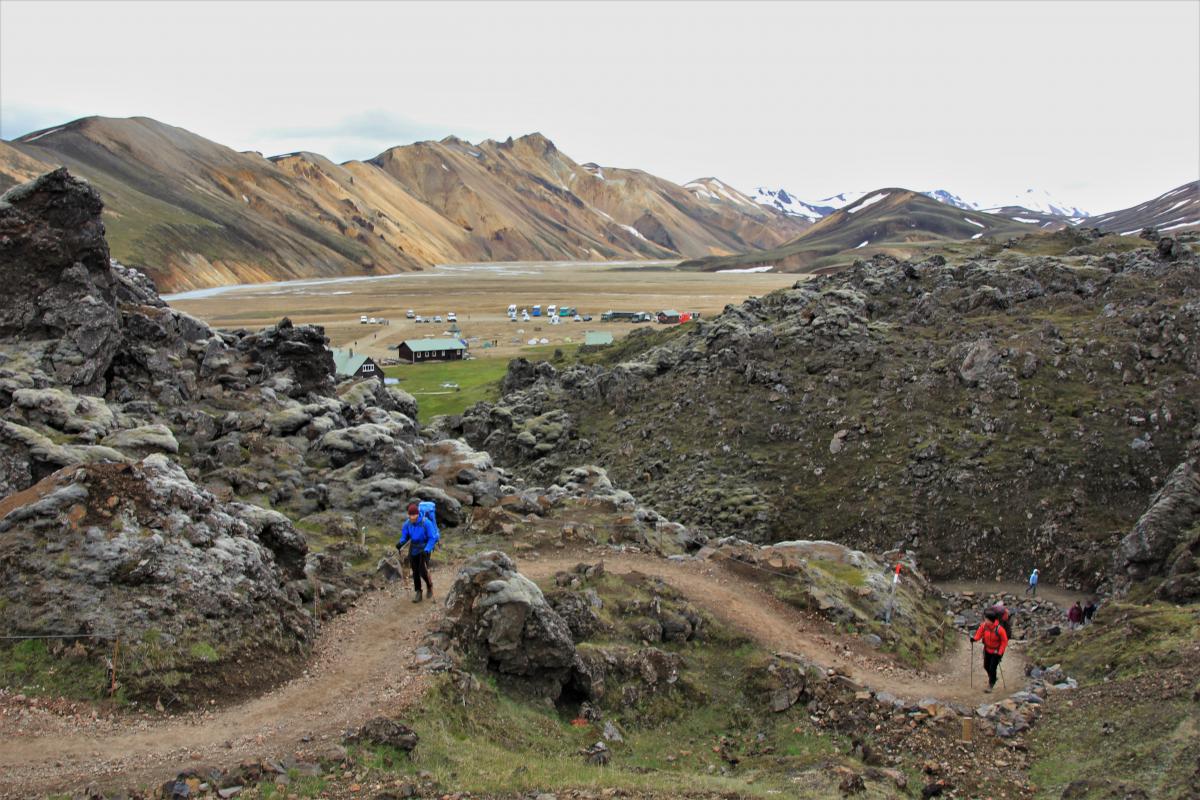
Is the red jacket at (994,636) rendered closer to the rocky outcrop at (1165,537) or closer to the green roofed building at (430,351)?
the rocky outcrop at (1165,537)

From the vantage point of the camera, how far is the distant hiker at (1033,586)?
1483 inches

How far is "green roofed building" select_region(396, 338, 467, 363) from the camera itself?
418 feet

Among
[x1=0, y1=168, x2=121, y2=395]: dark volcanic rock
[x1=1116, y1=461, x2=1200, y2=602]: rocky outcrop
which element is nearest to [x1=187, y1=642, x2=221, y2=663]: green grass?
[x1=0, y1=168, x2=121, y2=395]: dark volcanic rock

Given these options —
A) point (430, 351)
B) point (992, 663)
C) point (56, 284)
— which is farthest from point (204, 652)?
point (430, 351)

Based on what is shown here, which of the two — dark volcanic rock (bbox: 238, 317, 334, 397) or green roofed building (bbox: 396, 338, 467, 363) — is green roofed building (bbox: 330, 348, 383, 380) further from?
dark volcanic rock (bbox: 238, 317, 334, 397)

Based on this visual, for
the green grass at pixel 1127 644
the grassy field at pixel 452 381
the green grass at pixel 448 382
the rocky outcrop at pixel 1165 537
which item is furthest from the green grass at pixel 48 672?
the grassy field at pixel 452 381

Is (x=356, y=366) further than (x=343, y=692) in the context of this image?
Yes

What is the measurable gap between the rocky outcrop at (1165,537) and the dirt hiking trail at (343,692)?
8.43 metres

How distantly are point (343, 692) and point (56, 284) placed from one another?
27.8 meters

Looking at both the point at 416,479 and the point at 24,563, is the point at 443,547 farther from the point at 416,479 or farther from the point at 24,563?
the point at 24,563

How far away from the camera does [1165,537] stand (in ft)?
107

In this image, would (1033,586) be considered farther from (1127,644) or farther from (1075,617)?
(1127,644)

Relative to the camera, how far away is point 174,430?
1369 inches

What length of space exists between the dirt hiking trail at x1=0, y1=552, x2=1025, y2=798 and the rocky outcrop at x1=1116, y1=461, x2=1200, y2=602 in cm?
843
